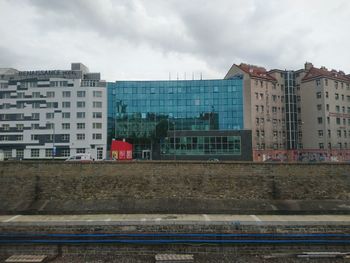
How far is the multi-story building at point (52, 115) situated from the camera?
66562 mm

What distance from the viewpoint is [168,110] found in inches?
2522

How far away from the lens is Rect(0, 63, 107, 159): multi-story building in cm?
6656

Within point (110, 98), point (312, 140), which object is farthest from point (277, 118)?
point (110, 98)

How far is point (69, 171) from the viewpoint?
22172mm

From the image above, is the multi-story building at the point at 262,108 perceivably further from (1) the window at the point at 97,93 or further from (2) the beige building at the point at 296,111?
(1) the window at the point at 97,93

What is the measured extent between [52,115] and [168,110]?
24.6 meters

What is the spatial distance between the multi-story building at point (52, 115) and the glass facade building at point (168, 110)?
4939 millimetres

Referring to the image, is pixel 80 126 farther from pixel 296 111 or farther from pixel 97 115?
pixel 296 111

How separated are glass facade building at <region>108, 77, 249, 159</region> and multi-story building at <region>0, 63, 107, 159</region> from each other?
16.2 ft

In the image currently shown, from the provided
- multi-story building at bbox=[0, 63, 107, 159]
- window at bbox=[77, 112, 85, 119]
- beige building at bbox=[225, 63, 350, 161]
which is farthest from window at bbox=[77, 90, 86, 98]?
beige building at bbox=[225, 63, 350, 161]

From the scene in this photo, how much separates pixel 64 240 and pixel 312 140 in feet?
214

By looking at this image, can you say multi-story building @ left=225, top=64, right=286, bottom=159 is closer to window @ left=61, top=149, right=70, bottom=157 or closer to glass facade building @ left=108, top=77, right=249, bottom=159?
glass facade building @ left=108, top=77, right=249, bottom=159

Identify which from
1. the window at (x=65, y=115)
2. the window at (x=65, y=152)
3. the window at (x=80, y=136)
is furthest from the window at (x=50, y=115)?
the window at (x=65, y=152)

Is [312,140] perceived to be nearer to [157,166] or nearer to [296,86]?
[296,86]
